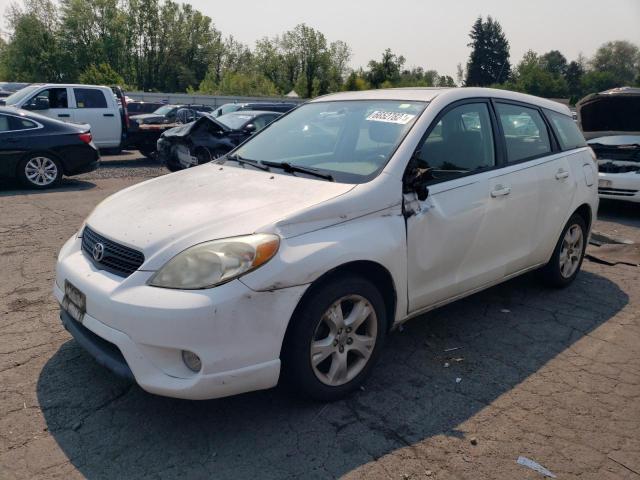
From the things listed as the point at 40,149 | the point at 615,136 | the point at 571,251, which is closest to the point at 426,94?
the point at 571,251

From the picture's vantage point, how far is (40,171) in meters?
10.0

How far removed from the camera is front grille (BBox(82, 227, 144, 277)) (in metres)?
2.90

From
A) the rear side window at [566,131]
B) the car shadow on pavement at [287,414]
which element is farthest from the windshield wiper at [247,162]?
the rear side window at [566,131]

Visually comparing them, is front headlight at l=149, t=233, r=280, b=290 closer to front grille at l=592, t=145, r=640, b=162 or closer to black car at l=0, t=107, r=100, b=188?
black car at l=0, t=107, r=100, b=188

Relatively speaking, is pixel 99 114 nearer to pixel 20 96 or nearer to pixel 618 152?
pixel 20 96

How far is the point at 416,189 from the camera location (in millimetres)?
3438

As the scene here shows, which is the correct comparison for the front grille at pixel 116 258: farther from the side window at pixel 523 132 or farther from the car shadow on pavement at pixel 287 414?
the side window at pixel 523 132

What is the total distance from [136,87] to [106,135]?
226ft

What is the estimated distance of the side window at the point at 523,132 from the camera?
431 cm

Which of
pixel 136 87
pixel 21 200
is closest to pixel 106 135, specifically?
pixel 21 200

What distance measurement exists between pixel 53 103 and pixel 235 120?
459cm

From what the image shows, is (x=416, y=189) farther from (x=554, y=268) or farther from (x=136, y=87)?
(x=136, y=87)

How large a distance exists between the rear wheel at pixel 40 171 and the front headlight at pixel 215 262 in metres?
8.38

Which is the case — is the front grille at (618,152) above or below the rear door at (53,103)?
below
